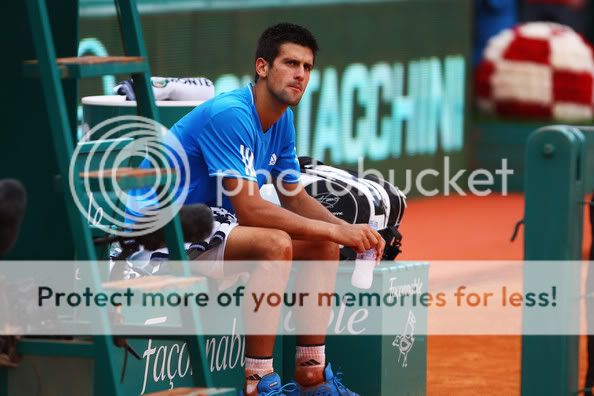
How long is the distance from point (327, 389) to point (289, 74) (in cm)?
128

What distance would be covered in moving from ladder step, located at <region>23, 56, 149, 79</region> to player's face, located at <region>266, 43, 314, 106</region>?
1134 millimetres

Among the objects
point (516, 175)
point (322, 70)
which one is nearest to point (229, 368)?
point (322, 70)

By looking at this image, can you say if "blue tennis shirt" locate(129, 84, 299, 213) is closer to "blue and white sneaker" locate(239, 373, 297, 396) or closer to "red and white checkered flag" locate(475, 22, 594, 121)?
"blue and white sneaker" locate(239, 373, 297, 396)

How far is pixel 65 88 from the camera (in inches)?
186

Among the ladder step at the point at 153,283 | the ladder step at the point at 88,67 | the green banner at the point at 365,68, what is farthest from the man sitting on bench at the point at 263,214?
the green banner at the point at 365,68

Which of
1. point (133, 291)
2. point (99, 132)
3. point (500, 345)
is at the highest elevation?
point (99, 132)

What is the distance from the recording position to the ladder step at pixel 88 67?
4324 millimetres

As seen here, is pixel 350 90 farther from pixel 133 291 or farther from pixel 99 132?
pixel 133 291

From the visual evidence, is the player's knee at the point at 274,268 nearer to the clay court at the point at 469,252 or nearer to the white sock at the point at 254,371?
the white sock at the point at 254,371

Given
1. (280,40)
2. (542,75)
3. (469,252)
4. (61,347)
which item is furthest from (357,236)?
(542,75)

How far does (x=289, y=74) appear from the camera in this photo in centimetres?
570

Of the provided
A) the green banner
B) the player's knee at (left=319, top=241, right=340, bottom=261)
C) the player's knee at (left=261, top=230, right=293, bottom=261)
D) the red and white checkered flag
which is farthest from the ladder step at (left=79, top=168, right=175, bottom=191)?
the red and white checkered flag

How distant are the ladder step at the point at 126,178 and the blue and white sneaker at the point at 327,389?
142 cm

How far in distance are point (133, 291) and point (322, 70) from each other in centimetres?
866
